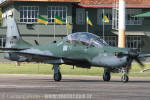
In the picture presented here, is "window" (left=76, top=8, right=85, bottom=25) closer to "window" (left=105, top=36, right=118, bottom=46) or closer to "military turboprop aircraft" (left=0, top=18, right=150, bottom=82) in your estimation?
"window" (left=105, top=36, right=118, bottom=46)

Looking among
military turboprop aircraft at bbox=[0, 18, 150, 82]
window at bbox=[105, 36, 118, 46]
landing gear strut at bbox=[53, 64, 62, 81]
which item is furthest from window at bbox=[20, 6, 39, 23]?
landing gear strut at bbox=[53, 64, 62, 81]

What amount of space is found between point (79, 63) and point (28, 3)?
51.2 metres

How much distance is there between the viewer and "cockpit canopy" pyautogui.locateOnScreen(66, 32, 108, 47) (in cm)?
2844

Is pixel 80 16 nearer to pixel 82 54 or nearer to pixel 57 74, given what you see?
pixel 57 74

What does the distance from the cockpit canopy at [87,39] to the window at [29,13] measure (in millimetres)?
50489

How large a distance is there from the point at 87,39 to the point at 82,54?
2.91ft

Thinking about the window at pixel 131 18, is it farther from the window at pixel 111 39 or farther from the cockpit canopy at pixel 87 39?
the cockpit canopy at pixel 87 39

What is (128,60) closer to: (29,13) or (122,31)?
(122,31)

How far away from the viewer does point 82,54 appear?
29109 mm

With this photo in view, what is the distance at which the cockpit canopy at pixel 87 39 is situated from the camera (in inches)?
1120

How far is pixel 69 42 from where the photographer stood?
97.6ft

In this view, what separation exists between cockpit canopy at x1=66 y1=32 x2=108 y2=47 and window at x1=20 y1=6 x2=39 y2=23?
50489 millimetres

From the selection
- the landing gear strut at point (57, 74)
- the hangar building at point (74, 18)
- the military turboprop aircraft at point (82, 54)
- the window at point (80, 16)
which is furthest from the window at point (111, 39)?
the landing gear strut at point (57, 74)

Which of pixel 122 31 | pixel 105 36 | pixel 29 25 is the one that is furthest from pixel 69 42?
pixel 105 36
